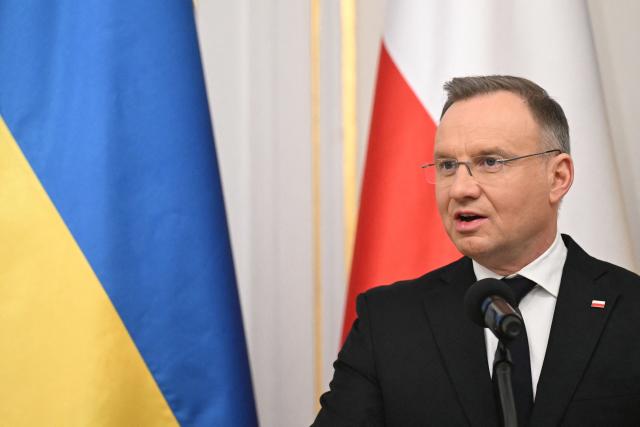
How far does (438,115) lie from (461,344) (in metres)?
0.89

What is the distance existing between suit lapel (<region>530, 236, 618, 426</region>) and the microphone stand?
0.44 m

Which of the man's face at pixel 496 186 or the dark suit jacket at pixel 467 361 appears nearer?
the dark suit jacket at pixel 467 361

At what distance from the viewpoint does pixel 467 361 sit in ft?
5.59

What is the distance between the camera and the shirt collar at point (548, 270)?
1.78m

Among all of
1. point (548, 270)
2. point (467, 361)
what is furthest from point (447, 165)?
point (467, 361)

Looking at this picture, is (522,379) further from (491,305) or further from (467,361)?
(491,305)

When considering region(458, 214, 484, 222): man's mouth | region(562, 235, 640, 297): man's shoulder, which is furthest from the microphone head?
region(562, 235, 640, 297): man's shoulder

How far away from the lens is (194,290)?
6.93 feet

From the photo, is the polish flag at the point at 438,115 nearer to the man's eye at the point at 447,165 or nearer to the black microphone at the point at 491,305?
the man's eye at the point at 447,165

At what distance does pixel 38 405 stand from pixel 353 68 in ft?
5.72

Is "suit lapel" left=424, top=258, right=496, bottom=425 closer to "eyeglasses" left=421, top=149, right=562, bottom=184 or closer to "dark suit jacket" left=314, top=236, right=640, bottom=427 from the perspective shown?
"dark suit jacket" left=314, top=236, right=640, bottom=427

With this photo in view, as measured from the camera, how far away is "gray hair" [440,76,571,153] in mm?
1782

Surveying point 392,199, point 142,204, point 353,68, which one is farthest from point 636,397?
point 353,68

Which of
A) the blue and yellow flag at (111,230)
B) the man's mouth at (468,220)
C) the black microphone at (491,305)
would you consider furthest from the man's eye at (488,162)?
the blue and yellow flag at (111,230)
